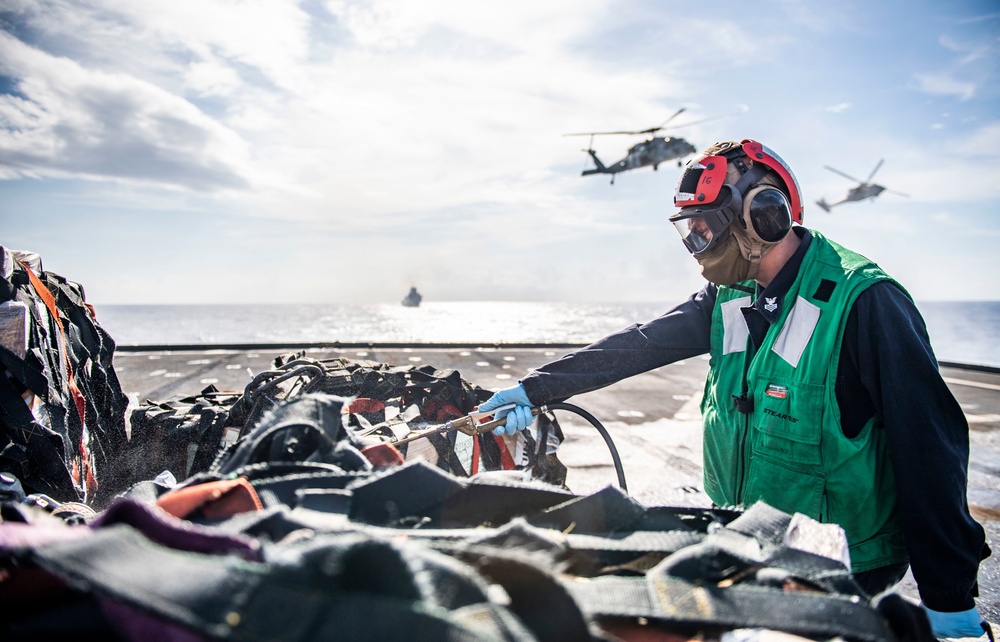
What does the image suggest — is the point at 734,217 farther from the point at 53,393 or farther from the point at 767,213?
Result: the point at 53,393

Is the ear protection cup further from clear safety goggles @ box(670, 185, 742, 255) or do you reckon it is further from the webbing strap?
the webbing strap

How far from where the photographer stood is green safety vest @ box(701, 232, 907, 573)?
83.2 inches

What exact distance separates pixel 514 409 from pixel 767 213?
1441mm

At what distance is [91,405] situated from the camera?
2.80 meters

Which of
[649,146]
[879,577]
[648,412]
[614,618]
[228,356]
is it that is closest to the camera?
[614,618]

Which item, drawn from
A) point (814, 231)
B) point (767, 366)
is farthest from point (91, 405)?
point (814, 231)

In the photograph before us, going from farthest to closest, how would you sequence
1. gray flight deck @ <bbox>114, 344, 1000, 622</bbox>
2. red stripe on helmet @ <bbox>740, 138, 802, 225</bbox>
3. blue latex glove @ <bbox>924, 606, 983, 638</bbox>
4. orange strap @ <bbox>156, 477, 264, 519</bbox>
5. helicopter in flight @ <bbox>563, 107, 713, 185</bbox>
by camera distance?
helicopter in flight @ <bbox>563, 107, 713, 185</bbox>
gray flight deck @ <bbox>114, 344, 1000, 622</bbox>
red stripe on helmet @ <bbox>740, 138, 802, 225</bbox>
blue latex glove @ <bbox>924, 606, 983, 638</bbox>
orange strap @ <bbox>156, 477, 264, 519</bbox>

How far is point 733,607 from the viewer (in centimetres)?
87

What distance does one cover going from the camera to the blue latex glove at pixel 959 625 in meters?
1.85

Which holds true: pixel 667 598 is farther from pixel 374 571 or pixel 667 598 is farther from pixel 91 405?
pixel 91 405

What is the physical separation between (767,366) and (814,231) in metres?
0.73

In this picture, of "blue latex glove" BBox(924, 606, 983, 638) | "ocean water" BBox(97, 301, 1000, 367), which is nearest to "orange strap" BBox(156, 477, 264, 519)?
"blue latex glove" BBox(924, 606, 983, 638)

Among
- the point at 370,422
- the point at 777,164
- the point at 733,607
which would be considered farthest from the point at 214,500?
the point at 777,164

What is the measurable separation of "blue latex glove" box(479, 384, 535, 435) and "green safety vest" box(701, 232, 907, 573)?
95 centimetres
